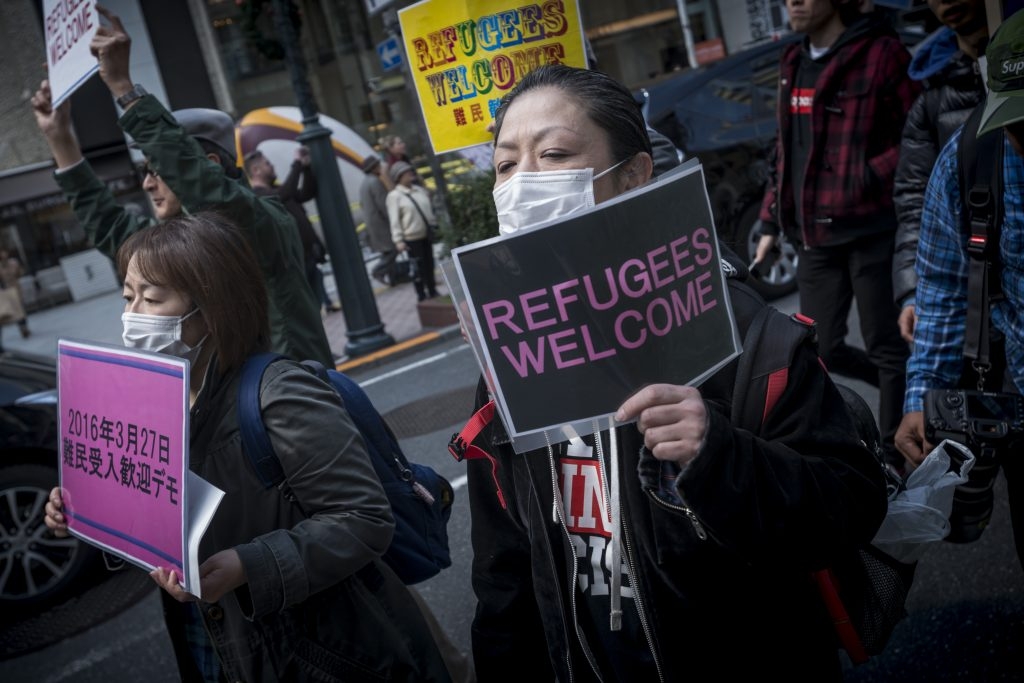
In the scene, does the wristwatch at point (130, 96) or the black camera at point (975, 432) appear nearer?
the black camera at point (975, 432)

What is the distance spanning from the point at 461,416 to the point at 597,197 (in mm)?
4652

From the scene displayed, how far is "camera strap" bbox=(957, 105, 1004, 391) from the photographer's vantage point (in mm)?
1922

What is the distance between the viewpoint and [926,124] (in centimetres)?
311

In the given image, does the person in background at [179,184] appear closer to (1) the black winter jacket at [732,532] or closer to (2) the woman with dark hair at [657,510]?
(2) the woman with dark hair at [657,510]

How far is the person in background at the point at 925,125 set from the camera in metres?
2.88

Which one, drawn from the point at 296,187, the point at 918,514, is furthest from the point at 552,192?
the point at 296,187

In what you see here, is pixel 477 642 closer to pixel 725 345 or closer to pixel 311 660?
pixel 311 660

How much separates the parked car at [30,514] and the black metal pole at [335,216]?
14.5 ft

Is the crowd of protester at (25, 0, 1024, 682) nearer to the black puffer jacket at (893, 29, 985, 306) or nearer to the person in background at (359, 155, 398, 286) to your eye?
the black puffer jacket at (893, 29, 985, 306)

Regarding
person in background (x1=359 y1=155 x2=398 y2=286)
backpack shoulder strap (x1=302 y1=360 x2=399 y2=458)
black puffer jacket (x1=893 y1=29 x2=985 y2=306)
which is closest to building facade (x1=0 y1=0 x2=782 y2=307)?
person in background (x1=359 y1=155 x2=398 y2=286)

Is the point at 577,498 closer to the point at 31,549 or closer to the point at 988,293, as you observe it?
the point at 988,293

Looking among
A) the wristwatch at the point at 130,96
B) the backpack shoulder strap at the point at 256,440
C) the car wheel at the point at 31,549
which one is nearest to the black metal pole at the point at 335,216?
the car wheel at the point at 31,549

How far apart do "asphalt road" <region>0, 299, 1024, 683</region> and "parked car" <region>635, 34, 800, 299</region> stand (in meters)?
2.51

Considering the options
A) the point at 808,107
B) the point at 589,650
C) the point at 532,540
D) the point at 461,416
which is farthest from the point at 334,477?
the point at 461,416
